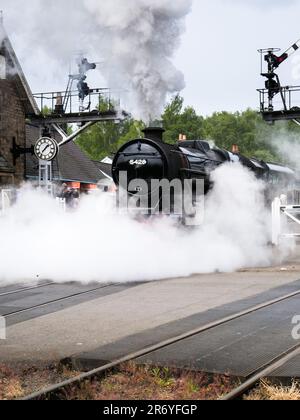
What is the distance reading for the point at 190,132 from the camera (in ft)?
204

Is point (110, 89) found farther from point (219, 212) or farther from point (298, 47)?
point (298, 47)

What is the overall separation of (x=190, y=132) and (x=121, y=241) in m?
50.3

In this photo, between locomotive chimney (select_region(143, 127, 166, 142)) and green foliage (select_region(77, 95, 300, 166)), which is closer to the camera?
locomotive chimney (select_region(143, 127, 166, 142))

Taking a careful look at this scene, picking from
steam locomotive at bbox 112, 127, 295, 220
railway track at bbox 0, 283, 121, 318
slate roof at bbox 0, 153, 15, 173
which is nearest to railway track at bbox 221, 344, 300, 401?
railway track at bbox 0, 283, 121, 318

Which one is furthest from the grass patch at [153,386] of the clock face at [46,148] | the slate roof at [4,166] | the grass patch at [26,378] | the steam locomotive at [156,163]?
the slate roof at [4,166]

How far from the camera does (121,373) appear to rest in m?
5.59

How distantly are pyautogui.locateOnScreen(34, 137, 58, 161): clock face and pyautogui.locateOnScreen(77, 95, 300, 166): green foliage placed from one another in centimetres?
3165

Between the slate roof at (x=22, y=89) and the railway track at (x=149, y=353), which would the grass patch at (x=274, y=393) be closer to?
the railway track at (x=149, y=353)

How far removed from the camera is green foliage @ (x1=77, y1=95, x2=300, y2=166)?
59.5 m

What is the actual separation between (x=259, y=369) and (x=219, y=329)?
70.2 inches

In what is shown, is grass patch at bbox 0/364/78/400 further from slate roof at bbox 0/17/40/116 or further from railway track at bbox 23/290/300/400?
slate roof at bbox 0/17/40/116

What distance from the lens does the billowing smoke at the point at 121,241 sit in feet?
39.8

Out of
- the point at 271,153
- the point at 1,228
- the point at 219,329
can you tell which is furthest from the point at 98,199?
the point at 271,153

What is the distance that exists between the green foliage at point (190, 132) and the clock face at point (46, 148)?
3165 centimetres
